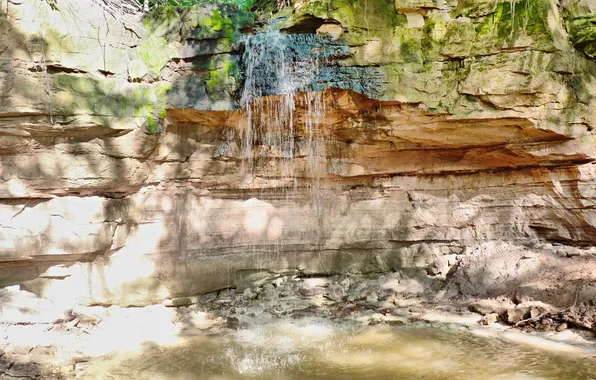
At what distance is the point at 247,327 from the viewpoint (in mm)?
5742

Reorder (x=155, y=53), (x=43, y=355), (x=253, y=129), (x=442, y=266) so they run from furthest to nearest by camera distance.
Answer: (x=442, y=266) < (x=253, y=129) < (x=155, y=53) < (x=43, y=355)

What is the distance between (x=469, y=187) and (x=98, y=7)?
5.32 meters

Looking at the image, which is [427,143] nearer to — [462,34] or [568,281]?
[462,34]

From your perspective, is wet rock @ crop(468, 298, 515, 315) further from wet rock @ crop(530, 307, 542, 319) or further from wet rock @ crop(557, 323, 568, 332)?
wet rock @ crop(557, 323, 568, 332)

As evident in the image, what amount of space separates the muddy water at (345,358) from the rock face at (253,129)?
4.25ft

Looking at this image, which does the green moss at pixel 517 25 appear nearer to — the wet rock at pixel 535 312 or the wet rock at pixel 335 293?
the wet rock at pixel 535 312

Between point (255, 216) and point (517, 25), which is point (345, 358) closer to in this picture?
point (255, 216)

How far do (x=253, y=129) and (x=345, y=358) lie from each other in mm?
3161

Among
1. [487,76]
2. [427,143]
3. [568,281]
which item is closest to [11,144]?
[427,143]

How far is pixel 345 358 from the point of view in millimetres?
4605

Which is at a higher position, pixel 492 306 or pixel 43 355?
pixel 492 306

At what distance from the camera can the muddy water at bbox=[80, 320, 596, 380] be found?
4.16m

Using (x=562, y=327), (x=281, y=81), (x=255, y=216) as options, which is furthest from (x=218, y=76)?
(x=562, y=327)

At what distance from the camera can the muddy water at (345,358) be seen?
4.16 m
